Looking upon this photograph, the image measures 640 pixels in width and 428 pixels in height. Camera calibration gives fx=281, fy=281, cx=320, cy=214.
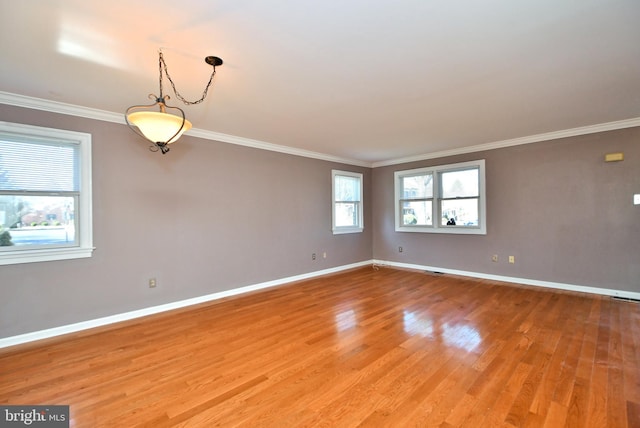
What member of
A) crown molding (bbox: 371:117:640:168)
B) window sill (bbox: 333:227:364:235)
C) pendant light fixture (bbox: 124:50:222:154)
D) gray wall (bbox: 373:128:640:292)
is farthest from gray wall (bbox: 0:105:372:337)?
gray wall (bbox: 373:128:640:292)

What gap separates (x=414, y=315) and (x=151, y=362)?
2.77m

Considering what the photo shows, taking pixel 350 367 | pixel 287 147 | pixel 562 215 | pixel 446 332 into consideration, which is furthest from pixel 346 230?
pixel 350 367

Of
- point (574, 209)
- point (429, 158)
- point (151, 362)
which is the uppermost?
point (429, 158)

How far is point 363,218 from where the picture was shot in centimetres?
652

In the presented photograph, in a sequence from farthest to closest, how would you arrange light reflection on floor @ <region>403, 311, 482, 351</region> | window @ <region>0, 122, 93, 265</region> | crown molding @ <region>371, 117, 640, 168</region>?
crown molding @ <region>371, 117, 640, 168</region>
window @ <region>0, 122, 93, 265</region>
light reflection on floor @ <region>403, 311, 482, 351</region>

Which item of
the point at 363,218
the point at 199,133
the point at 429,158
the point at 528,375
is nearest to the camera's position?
the point at 528,375

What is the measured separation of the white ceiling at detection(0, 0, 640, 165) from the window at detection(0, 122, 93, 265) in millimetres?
450

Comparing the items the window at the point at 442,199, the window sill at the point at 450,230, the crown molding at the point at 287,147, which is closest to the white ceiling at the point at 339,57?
the crown molding at the point at 287,147

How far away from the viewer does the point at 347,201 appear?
6254mm

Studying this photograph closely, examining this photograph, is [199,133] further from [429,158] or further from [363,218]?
[429,158]

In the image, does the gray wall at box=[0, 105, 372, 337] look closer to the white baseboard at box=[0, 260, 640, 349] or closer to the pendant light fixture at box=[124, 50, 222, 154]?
the white baseboard at box=[0, 260, 640, 349]

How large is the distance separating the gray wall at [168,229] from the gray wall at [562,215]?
322cm

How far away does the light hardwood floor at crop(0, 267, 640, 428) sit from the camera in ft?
5.78

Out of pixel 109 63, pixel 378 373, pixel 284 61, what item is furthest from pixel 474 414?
pixel 109 63
